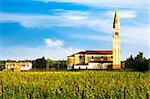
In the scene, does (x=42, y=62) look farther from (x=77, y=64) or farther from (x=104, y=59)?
(x=104, y=59)

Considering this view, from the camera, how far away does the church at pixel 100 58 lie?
7506cm

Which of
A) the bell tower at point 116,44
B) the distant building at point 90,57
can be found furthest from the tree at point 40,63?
the bell tower at point 116,44

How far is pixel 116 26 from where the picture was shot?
76.4 metres

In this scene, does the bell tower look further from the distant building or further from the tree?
the tree

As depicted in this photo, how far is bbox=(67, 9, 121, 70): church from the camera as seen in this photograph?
75062 mm

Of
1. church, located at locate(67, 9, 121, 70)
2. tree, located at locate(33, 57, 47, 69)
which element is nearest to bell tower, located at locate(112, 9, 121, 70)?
church, located at locate(67, 9, 121, 70)

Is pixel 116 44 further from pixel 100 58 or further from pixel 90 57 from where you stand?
pixel 90 57

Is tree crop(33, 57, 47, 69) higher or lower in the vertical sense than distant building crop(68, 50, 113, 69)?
lower

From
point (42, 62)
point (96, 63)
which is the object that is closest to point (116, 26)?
point (96, 63)

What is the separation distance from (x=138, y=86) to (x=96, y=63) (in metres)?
58.4

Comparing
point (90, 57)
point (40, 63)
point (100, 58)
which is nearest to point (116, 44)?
point (100, 58)

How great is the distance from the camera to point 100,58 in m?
85.1

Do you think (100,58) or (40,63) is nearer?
(40,63)

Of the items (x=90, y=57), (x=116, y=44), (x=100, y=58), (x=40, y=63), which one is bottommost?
(x=40, y=63)
